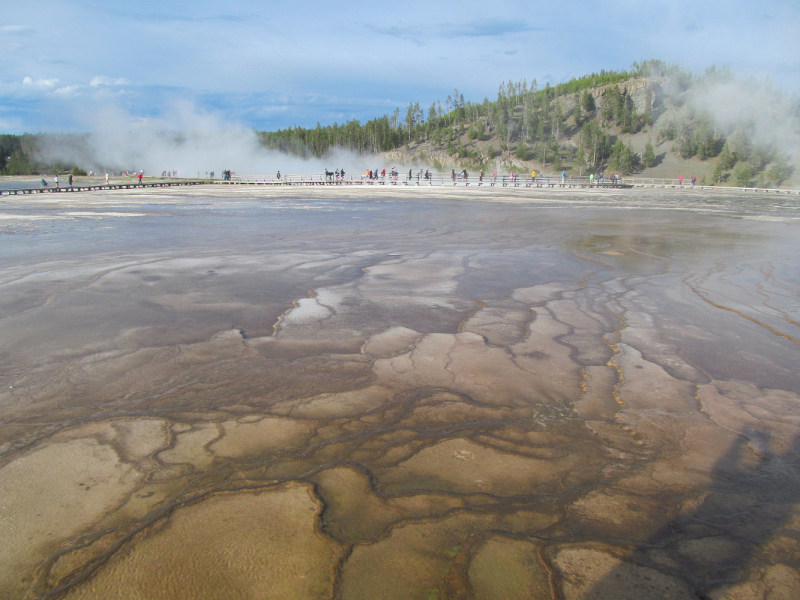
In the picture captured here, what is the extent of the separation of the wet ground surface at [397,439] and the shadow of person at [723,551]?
0.01 meters

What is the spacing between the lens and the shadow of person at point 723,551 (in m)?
2.02

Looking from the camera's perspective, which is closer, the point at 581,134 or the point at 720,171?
the point at 720,171

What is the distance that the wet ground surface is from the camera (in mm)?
2115

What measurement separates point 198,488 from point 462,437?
152 cm

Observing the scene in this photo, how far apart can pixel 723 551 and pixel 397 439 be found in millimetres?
1687

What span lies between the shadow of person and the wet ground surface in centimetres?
1

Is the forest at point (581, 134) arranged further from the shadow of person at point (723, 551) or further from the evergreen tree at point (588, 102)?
the shadow of person at point (723, 551)

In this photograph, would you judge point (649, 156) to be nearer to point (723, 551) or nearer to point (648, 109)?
point (648, 109)

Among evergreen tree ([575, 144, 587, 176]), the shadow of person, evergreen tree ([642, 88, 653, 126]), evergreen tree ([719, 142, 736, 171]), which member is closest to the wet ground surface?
the shadow of person

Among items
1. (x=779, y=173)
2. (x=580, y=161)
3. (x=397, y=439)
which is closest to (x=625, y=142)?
(x=580, y=161)

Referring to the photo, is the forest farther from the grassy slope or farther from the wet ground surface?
the wet ground surface

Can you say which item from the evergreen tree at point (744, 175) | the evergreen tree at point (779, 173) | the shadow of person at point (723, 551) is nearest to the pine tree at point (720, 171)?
the evergreen tree at point (744, 175)

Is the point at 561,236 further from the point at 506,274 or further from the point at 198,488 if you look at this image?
the point at 198,488

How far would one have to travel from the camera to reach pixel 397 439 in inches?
121
